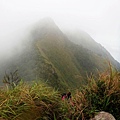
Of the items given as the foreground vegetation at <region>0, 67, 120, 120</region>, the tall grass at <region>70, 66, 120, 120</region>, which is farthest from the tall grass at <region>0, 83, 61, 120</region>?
the tall grass at <region>70, 66, 120, 120</region>

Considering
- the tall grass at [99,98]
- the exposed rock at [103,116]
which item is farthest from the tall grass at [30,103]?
the exposed rock at [103,116]

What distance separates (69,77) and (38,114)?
7351 inches

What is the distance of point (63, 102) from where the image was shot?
215 inches

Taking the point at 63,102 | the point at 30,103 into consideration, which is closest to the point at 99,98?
the point at 63,102

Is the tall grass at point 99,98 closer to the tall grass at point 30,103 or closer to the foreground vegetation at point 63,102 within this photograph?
the foreground vegetation at point 63,102

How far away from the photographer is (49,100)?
541 cm

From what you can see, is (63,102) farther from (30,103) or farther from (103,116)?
(103,116)

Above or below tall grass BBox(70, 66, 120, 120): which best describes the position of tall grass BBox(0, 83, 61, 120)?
above

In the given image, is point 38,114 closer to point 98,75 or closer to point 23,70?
point 98,75

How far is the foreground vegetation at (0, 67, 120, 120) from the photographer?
5.09 m

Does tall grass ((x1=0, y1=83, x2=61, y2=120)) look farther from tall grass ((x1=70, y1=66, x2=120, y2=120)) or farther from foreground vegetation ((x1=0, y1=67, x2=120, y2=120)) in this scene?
tall grass ((x1=70, y1=66, x2=120, y2=120))

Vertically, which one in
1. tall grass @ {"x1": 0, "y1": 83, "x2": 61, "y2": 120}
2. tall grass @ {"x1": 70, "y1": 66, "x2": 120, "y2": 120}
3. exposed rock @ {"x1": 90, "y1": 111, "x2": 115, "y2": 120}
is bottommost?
exposed rock @ {"x1": 90, "y1": 111, "x2": 115, "y2": 120}

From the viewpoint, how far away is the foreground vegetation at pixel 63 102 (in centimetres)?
509

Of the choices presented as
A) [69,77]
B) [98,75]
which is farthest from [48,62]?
[98,75]
